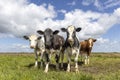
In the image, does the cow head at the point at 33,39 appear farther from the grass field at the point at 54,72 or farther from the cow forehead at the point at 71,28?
the cow forehead at the point at 71,28

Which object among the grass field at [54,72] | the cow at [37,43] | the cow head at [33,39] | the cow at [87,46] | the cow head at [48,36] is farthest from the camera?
the cow at [87,46]

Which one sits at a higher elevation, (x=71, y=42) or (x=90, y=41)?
(x=90, y=41)

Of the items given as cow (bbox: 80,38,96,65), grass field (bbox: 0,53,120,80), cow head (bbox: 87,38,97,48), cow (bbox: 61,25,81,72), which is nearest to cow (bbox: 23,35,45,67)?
grass field (bbox: 0,53,120,80)

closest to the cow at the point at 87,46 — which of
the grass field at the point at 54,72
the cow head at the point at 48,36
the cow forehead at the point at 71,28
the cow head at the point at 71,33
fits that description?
the grass field at the point at 54,72

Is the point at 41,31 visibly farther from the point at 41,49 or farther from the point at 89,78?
the point at 89,78

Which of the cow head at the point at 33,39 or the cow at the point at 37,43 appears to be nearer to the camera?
the cow head at the point at 33,39

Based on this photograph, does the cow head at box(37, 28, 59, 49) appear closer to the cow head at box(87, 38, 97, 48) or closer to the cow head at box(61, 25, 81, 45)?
the cow head at box(61, 25, 81, 45)

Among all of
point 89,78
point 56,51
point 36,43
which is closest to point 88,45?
point 36,43

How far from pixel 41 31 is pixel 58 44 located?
1.94m

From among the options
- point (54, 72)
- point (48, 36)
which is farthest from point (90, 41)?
point (54, 72)

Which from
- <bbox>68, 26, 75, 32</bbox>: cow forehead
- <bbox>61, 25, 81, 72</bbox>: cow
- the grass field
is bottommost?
the grass field

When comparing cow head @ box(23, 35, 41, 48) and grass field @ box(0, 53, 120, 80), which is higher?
cow head @ box(23, 35, 41, 48)

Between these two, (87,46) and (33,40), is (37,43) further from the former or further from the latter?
(87,46)

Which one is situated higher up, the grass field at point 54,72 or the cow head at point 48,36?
→ the cow head at point 48,36
